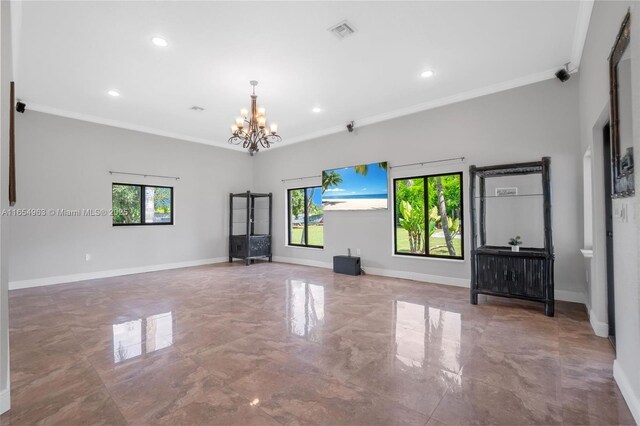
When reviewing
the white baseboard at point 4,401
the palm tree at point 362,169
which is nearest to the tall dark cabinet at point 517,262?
the palm tree at point 362,169

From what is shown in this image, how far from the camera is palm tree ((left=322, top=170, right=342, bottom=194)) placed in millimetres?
6959

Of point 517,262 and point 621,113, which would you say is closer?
point 621,113

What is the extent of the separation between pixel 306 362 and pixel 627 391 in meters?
2.21

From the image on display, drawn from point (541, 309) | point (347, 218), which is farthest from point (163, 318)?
point (541, 309)

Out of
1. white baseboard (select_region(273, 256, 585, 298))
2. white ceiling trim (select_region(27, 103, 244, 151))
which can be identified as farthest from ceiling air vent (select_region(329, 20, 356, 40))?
white ceiling trim (select_region(27, 103, 244, 151))

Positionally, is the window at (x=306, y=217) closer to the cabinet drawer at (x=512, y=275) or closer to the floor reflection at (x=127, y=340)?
the cabinet drawer at (x=512, y=275)

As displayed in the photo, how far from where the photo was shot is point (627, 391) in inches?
78.4

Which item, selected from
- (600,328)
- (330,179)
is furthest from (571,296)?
(330,179)

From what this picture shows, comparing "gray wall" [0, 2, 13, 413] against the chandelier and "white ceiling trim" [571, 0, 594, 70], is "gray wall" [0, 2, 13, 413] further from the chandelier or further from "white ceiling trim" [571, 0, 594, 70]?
"white ceiling trim" [571, 0, 594, 70]

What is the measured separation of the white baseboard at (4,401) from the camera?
1933 millimetres

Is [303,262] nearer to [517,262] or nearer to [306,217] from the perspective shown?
[306,217]

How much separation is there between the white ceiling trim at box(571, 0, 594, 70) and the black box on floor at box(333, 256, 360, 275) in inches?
182

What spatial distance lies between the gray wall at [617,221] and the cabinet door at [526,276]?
53 cm

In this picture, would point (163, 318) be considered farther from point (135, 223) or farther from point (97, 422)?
point (135, 223)
